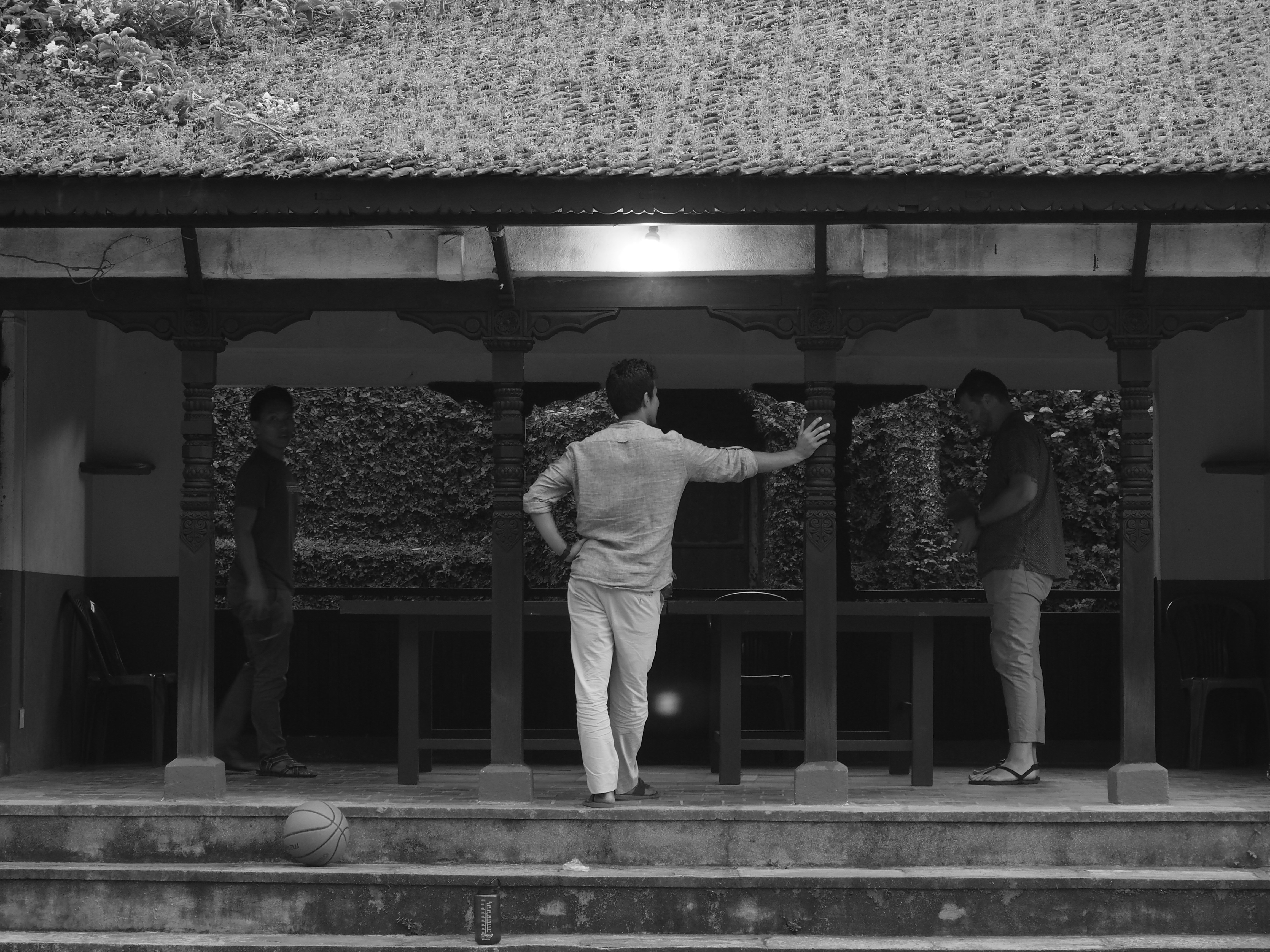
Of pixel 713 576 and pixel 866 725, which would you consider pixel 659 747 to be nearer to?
pixel 866 725

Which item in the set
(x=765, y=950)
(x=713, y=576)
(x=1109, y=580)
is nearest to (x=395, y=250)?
(x=765, y=950)

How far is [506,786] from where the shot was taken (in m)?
7.80

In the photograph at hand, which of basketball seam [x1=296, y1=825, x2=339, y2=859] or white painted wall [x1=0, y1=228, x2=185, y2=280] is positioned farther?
white painted wall [x1=0, y1=228, x2=185, y2=280]

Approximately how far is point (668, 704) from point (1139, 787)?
3.19 m

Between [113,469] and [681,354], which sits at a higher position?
[681,354]

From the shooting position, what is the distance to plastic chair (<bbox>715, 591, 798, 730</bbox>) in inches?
378

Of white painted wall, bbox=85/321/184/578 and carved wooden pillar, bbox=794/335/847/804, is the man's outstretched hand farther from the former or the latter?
white painted wall, bbox=85/321/184/578

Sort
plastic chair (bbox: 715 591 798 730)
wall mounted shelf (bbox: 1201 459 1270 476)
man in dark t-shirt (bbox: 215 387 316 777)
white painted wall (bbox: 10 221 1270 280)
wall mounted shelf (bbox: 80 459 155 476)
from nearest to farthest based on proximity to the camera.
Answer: white painted wall (bbox: 10 221 1270 280) → man in dark t-shirt (bbox: 215 387 316 777) → wall mounted shelf (bbox: 1201 459 1270 476) → plastic chair (bbox: 715 591 798 730) → wall mounted shelf (bbox: 80 459 155 476)

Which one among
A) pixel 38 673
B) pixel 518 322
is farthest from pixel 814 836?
pixel 38 673

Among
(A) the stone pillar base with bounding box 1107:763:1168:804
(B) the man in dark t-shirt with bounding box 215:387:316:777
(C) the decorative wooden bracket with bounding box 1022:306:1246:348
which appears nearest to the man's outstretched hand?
(C) the decorative wooden bracket with bounding box 1022:306:1246:348

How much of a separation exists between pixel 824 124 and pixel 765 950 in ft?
12.9

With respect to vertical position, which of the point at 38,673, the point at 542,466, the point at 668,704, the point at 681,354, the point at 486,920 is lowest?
the point at 486,920

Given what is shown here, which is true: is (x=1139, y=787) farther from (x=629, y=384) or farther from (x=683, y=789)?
(x=629, y=384)

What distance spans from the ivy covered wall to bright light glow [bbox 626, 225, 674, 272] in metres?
13.5
